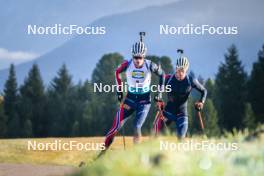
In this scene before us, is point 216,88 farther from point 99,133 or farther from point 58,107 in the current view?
point 58,107

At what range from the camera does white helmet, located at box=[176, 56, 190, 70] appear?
36.5ft

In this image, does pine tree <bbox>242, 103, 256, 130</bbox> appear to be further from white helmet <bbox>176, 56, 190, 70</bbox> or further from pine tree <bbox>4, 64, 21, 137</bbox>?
white helmet <bbox>176, 56, 190, 70</bbox>

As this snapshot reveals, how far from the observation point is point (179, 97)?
1156 cm

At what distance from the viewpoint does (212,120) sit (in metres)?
31.1

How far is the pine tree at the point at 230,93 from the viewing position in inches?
1378

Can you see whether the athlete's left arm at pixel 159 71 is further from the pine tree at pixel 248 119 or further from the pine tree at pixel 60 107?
the pine tree at pixel 60 107

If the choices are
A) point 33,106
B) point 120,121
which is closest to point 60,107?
point 33,106

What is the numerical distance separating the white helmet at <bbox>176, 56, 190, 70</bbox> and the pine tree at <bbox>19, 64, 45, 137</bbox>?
2791cm

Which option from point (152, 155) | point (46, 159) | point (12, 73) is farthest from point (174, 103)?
point (12, 73)

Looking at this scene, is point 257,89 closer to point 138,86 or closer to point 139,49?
point 138,86

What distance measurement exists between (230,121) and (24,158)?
2115 centimetres

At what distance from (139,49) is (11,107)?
106 ft

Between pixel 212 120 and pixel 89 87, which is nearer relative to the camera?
pixel 212 120

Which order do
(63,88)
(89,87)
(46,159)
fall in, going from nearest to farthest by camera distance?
1. (46,159)
2. (89,87)
3. (63,88)
